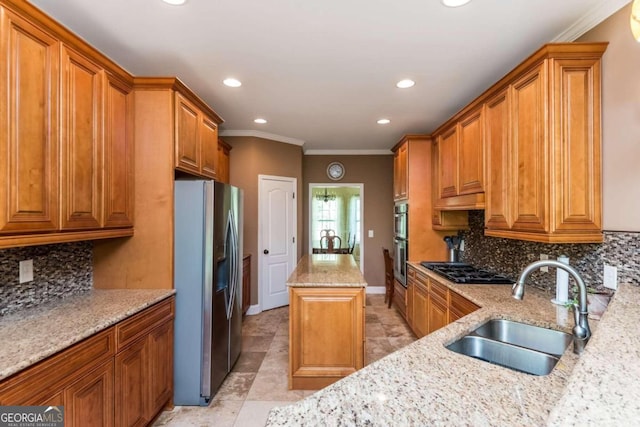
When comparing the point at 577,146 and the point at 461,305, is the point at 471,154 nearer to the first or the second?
the point at 577,146

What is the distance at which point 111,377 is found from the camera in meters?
1.64

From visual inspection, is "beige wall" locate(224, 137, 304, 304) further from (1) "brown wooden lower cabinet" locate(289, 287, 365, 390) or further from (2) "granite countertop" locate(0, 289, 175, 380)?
(2) "granite countertop" locate(0, 289, 175, 380)

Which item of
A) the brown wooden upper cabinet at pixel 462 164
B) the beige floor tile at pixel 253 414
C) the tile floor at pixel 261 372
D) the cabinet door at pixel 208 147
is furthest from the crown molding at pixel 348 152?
the beige floor tile at pixel 253 414

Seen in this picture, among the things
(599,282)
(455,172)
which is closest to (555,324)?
(599,282)

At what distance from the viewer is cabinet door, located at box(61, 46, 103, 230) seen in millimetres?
1688

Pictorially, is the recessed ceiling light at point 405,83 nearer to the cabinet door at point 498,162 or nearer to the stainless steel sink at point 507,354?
the cabinet door at point 498,162

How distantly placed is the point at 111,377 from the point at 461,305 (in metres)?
2.37

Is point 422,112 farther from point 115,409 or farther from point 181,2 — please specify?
point 115,409

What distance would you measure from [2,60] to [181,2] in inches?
34.7

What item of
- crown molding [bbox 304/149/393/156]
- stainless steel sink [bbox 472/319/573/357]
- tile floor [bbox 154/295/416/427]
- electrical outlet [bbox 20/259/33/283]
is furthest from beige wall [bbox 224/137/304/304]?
stainless steel sink [bbox 472/319/573/357]

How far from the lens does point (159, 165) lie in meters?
2.26

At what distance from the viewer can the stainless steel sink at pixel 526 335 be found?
151 centimetres

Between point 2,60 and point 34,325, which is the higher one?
point 2,60

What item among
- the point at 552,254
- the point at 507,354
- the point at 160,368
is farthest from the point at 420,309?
the point at 160,368
